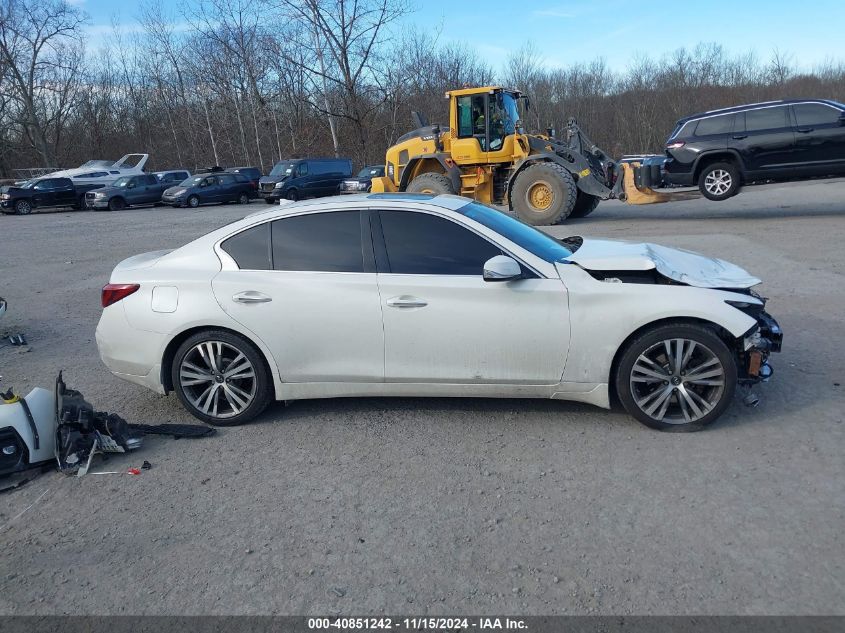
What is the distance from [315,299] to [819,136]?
13.4 meters

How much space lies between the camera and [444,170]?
17.4 meters

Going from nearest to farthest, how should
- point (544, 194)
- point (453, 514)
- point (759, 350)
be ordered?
point (453, 514), point (759, 350), point (544, 194)

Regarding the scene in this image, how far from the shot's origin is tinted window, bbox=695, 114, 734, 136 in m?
14.7

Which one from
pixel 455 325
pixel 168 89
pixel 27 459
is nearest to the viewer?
pixel 27 459

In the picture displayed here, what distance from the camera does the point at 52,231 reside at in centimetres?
2173

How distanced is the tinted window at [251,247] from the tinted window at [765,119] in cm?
1290

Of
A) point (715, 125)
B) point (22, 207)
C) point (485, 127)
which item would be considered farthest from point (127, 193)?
point (715, 125)

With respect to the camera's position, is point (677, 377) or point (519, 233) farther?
point (519, 233)

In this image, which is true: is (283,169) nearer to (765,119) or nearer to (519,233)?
(765,119)

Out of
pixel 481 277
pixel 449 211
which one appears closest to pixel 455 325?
pixel 481 277

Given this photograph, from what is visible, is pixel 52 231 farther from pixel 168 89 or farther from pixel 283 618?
pixel 168 89

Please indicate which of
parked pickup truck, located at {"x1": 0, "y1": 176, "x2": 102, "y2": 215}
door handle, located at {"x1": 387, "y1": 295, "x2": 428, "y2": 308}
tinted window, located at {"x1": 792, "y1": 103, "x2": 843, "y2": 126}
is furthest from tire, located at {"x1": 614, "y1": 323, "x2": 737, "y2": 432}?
parked pickup truck, located at {"x1": 0, "y1": 176, "x2": 102, "y2": 215}

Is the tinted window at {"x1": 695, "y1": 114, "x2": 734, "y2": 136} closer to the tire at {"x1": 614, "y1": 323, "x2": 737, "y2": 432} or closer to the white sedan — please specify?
the white sedan

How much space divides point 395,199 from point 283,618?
3.00m
